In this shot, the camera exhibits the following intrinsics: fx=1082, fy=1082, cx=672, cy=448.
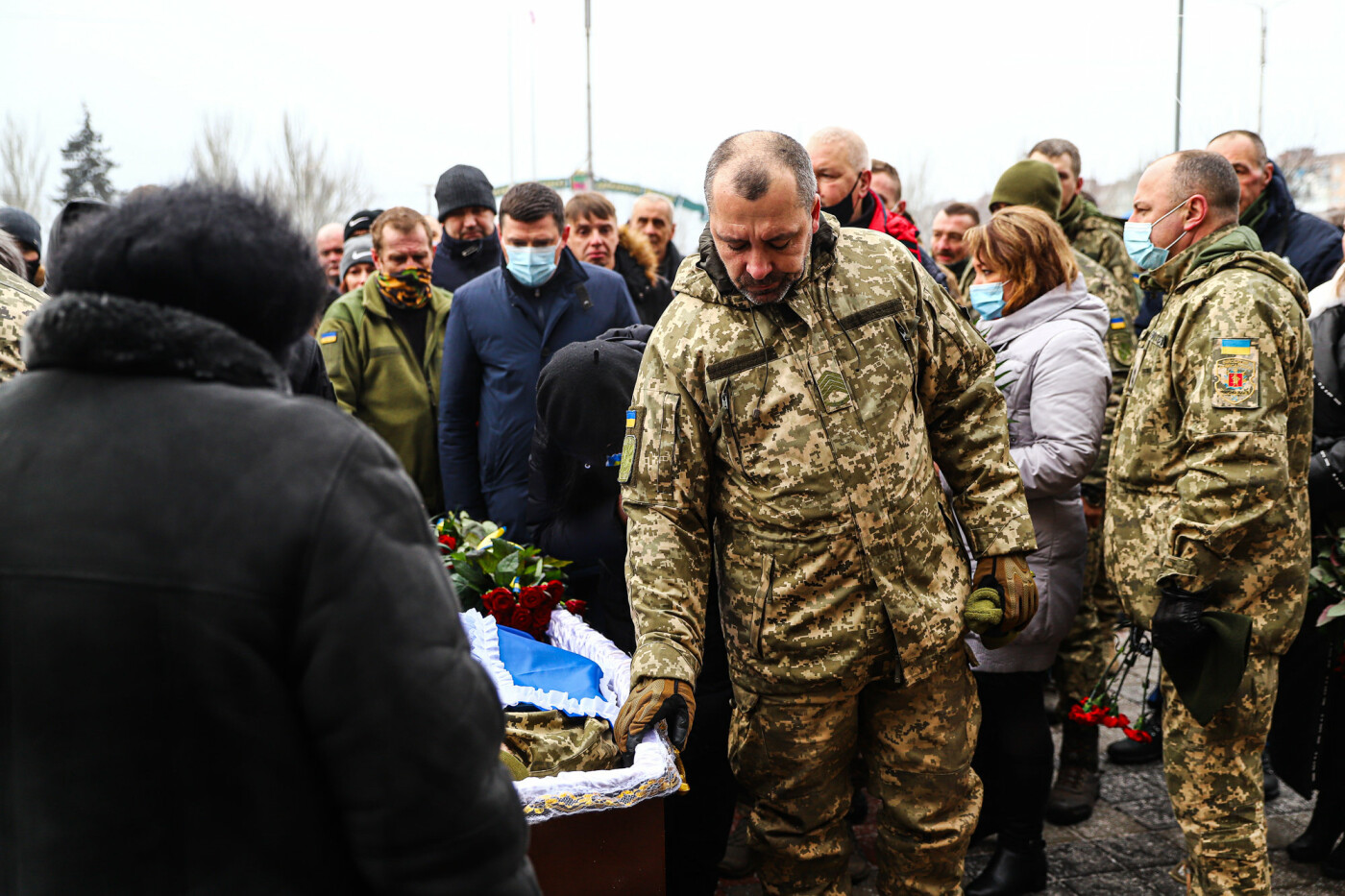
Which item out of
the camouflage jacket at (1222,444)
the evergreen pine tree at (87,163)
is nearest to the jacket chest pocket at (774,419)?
the camouflage jacket at (1222,444)

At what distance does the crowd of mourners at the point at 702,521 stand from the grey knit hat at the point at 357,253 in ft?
3.08

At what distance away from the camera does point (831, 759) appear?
275 centimetres

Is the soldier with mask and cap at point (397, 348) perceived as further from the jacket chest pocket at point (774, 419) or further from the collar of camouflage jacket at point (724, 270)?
the jacket chest pocket at point (774, 419)

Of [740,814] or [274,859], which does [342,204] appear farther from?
[274,859]

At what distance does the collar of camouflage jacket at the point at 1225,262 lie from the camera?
3.06 m

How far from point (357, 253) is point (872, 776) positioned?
4.49 metres

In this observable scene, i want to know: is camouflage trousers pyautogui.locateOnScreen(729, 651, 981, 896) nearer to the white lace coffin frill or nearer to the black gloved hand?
the white lace coffin frill

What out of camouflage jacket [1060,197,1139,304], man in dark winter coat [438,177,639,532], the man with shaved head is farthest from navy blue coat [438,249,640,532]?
camouflage jacket [1060,197,1139,304]

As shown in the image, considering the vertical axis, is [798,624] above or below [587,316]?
below

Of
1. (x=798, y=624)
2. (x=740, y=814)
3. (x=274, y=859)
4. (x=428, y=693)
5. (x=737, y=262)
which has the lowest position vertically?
(x=740, y=814)

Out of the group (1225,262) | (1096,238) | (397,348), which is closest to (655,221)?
(397,348)

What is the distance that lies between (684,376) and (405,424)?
8.21 ft

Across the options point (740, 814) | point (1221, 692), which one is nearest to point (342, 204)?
point (740, 814)

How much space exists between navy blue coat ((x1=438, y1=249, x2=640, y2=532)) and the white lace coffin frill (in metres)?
1.41
